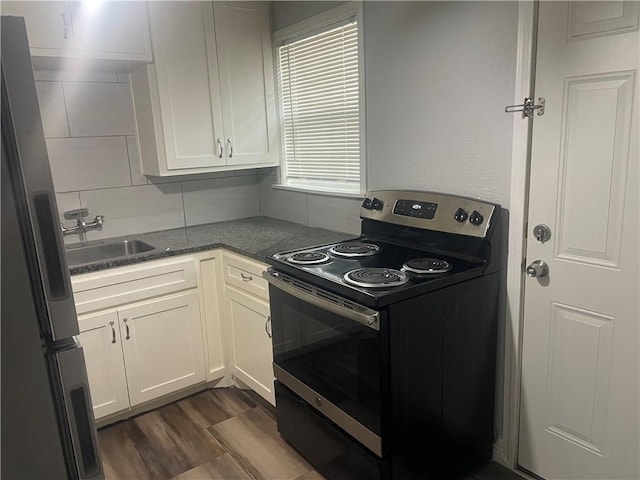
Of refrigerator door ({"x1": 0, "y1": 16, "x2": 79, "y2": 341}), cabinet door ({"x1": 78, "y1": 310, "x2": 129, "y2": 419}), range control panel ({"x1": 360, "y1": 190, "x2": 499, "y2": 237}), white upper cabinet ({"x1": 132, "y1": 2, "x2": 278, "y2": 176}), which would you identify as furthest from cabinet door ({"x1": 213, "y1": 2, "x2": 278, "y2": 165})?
refrigerator door ({"x1": 0, "y1": 16, "x2": 79, "y2": 341})

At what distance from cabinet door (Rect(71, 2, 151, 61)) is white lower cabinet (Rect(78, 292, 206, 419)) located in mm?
1252

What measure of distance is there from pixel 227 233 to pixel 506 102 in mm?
1674

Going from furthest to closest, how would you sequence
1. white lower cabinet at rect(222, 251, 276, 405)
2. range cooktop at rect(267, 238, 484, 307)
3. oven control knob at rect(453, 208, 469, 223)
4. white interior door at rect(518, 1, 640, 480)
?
white lower cabinet at rect(222, 251, 276, 405)
oven control knob at rect(453, 208, 469, 223)
range cooktop at rect(267, 238, 484, 307)
white interior door at rect(518, 1, 640, 480)

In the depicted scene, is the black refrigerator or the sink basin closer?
the black refrigerator

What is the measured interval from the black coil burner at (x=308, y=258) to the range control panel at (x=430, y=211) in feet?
1.21

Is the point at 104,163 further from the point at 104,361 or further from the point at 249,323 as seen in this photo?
the point at 249,323

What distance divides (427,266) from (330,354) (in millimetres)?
505

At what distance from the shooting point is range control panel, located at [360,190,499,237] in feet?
6.10

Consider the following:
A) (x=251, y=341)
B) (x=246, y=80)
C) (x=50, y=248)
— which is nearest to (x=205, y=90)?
(x=246, y=80)

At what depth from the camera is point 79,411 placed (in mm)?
1032

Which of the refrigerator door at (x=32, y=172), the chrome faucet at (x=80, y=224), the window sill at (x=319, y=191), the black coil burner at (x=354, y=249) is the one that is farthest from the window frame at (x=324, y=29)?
the refrigerator door at (x=32, y=172)

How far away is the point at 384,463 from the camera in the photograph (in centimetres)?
169

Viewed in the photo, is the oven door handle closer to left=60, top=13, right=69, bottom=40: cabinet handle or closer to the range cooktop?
the range cooktop

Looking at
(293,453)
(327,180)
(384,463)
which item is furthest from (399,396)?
(327,180)
